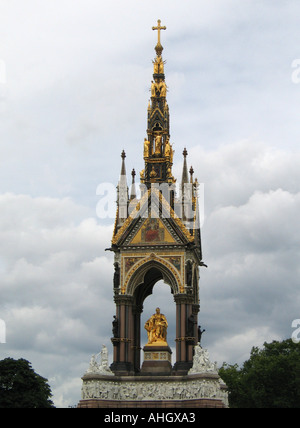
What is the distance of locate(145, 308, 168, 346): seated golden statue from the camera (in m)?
50.0

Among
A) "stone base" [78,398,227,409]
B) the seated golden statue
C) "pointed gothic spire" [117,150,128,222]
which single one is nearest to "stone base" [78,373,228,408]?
"stone base" [78,398,227,409]

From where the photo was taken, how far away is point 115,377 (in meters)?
48.2

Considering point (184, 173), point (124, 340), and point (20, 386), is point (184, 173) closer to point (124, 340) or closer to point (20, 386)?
point (124, 340)

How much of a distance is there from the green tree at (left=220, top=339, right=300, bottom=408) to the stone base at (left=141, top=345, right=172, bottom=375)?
2084 centimetres

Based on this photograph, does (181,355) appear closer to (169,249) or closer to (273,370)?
(169,249)

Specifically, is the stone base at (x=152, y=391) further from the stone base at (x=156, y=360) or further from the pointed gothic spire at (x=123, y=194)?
the pointed gothic spire at (x=123, y=194)

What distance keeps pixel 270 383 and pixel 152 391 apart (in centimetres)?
2384

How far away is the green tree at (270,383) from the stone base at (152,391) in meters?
20.9

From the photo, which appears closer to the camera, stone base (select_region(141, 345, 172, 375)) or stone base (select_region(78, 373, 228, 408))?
stone base (select_region(78, 373, 228, 408))

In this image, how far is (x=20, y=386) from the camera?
6112cm

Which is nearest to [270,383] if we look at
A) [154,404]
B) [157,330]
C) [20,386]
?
[20,386]

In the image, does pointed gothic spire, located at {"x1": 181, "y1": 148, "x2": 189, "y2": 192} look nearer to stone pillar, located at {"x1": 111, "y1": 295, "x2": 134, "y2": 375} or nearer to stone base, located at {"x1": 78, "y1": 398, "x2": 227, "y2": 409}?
stone pillar, located at {"x1": 111, "y1": 295, "x2": 134, "y2": 375}

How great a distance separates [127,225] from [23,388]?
17.0 meters
